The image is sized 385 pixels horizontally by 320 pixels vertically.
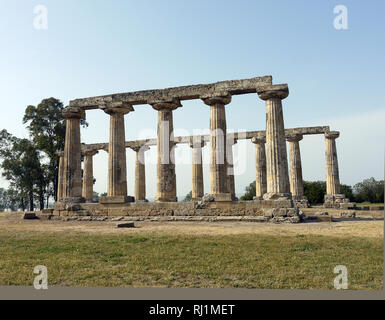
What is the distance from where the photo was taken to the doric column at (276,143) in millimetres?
21688

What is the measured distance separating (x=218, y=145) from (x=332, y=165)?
2064cm

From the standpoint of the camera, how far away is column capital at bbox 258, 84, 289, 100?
21.9 meters

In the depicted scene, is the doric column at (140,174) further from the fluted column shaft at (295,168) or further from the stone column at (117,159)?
the fluted column shaft at (295,168)

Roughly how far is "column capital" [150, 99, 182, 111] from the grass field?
1409 centimetres

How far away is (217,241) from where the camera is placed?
1157 centimetres

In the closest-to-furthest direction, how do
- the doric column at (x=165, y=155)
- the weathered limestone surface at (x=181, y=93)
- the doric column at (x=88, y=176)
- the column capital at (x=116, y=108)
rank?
the weathered limestone surface at (x=181, y=93)
the doric column at (x=165, y=155)
the column capital at (x=116, y=108)
the doric column at (x=88, y=176)

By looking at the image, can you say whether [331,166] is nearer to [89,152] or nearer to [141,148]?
[141,148]

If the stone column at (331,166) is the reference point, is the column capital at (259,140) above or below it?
above

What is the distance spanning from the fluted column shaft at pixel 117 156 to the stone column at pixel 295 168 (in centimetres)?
2094

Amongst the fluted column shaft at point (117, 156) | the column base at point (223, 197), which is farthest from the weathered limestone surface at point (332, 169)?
the fluted column shaft at point (117, 156)

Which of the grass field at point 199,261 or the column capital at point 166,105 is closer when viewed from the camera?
the grass field at point 199,261
